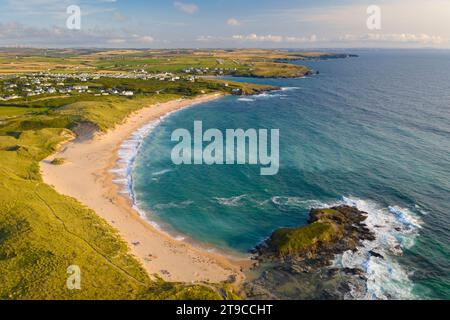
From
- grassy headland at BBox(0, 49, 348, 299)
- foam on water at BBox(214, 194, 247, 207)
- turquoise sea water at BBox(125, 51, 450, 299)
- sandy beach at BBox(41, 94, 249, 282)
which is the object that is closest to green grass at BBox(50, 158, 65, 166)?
grassy headland at BBox(0, 49, 348, 299)

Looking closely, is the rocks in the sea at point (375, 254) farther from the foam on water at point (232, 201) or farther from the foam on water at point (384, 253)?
the foam on water at point (232, 201)

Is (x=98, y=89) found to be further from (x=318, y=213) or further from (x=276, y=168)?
(x=318, y=213)

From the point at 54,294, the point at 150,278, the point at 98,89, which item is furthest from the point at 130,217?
the point at 98,89

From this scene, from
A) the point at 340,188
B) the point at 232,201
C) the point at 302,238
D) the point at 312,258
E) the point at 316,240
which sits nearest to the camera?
the point at 312,258

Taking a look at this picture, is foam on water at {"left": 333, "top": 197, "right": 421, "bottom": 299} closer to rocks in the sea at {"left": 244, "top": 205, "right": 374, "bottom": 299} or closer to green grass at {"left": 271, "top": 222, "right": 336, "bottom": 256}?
rocks in the sea at {"left": 244, "top": 205, "right": 374, "bottom": 299}

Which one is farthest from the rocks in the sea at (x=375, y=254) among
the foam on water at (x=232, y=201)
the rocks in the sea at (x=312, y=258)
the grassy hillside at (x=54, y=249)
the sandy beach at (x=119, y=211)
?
the foam on water at (x=232, y=201)

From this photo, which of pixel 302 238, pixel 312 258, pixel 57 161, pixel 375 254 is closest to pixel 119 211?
pixel 57 161

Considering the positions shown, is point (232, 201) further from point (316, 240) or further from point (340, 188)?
point (340, 188)
